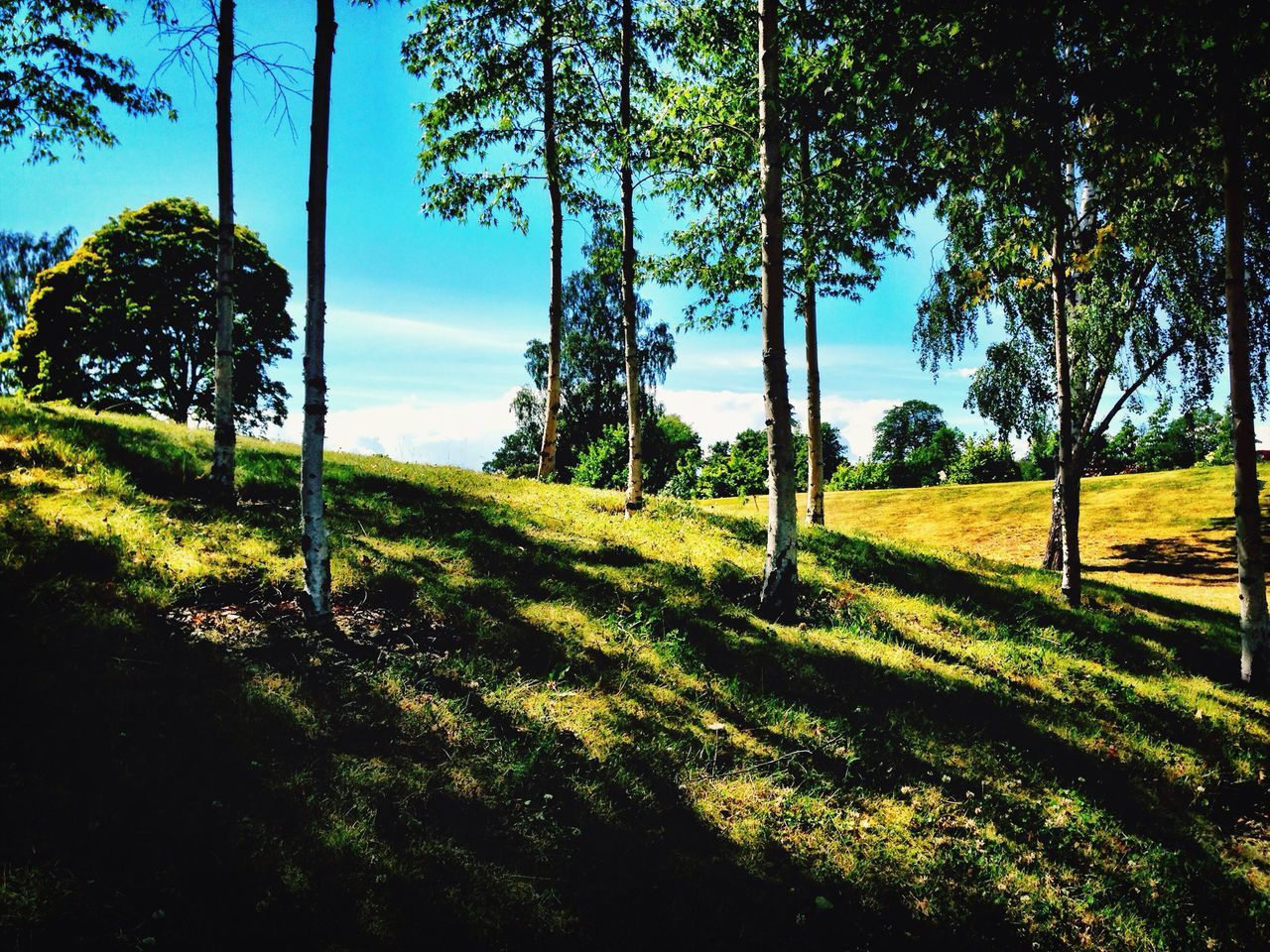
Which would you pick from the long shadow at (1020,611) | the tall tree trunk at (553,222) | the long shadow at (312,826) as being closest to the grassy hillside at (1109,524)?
the long shadow at (1020,611)

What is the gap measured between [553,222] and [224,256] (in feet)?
25.5

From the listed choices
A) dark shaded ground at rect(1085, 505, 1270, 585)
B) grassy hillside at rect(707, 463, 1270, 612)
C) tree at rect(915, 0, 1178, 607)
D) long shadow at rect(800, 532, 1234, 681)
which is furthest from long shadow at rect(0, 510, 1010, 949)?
dark shaded ground at rect(1085, 505, 1270, 585)

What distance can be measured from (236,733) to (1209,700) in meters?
11.3

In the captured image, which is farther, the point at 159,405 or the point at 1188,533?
the point at 159,405

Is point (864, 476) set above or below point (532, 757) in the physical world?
above

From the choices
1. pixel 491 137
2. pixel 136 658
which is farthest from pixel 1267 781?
pixel 491 137

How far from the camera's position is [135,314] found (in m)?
22.5

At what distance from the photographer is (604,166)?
12508 mm

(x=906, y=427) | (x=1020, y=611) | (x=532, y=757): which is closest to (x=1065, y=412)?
(x=1020, y=611)

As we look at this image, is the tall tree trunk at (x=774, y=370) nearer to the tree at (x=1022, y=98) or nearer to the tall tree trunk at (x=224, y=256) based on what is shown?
the tree at (x=1022, y=98)

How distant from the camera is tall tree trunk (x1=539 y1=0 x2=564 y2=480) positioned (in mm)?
12656

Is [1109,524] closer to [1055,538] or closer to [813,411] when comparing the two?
[1055,538]

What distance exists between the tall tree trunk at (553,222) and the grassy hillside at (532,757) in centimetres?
541

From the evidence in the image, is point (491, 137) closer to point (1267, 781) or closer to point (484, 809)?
point (484, 809)
